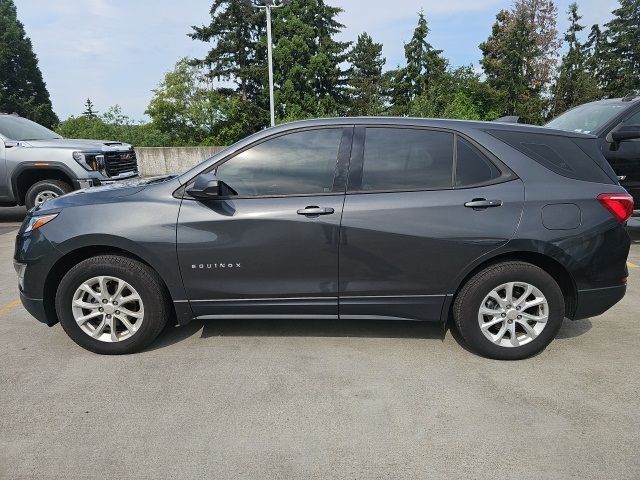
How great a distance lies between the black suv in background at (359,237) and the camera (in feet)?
11.0

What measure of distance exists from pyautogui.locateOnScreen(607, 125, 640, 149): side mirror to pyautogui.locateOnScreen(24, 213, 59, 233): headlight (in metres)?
6.57

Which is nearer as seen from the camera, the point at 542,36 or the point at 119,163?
the point at 119,163

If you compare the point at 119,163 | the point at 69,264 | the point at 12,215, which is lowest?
the point at 12,215

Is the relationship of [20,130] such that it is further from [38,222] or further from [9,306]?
[38,222]

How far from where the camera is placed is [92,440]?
104 inches

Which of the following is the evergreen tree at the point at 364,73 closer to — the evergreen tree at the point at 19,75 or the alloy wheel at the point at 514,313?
the evergreen tree at the point at 19,75

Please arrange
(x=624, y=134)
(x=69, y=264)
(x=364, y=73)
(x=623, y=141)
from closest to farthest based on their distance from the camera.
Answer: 1. (x=69, y=264)
2. (x=624, y=134)
3. (x=623, y=141)
4. (x=364, y=73)

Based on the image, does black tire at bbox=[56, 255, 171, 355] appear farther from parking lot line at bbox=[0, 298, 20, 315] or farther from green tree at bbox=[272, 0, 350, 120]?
green tree at bbox=[272, 0, 350, 120]

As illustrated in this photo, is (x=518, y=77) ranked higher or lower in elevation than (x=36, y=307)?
higher

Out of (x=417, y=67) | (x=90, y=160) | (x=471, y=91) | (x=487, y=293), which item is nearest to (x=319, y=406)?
(x=487, y=293)

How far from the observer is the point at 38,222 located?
141 inches

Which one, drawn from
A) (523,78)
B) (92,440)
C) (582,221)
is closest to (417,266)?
(582,221)

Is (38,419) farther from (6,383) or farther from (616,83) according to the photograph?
(616,83)

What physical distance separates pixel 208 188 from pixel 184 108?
31.1 m
